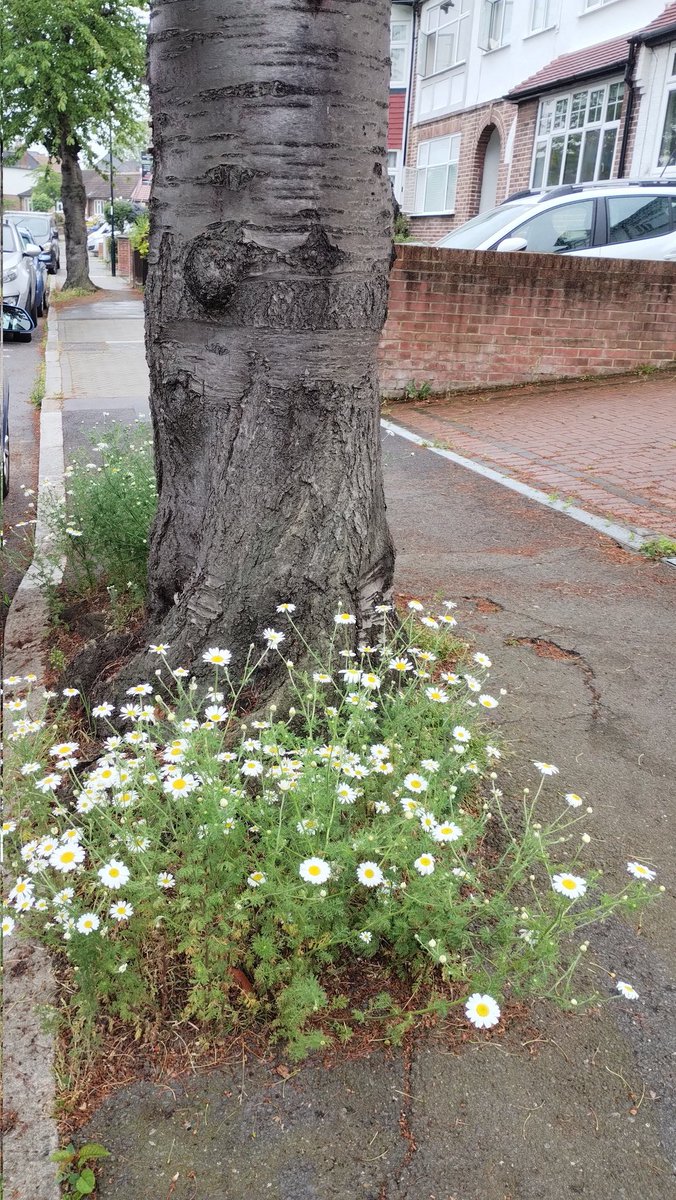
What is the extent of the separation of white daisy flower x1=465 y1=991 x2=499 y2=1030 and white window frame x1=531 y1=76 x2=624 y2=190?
20064mm

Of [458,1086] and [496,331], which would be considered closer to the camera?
[458,1086]

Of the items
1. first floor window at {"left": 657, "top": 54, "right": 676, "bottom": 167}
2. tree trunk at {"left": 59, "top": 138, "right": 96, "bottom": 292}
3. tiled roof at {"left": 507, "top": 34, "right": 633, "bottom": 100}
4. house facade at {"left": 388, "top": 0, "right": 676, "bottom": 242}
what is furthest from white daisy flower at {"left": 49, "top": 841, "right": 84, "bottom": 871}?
tree trunk at {"left": 59, "top": 138, "right": 96, "bottom": 292}

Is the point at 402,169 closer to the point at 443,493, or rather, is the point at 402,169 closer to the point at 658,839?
the point at 443,493

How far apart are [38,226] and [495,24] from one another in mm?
18730

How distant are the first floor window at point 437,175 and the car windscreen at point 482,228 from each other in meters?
16.5

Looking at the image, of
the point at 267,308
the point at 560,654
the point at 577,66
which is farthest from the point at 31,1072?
the point at 577,66

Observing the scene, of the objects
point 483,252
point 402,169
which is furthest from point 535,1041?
point 402,169

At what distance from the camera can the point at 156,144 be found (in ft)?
9.52

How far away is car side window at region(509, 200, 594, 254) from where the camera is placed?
38.0 ft

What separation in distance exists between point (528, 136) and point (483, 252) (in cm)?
1587

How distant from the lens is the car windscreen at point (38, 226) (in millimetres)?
34406

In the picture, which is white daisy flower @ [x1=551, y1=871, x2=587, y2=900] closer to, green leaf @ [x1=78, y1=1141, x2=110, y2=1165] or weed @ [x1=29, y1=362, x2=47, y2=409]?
green leaf @ [x1=78, y1=1141, x2=110, y2=1165]

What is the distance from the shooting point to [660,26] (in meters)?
17.8

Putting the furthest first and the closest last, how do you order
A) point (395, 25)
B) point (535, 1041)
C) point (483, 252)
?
1. point (395, 25)
2. point (483, 252)
3. point (535, 1041)
